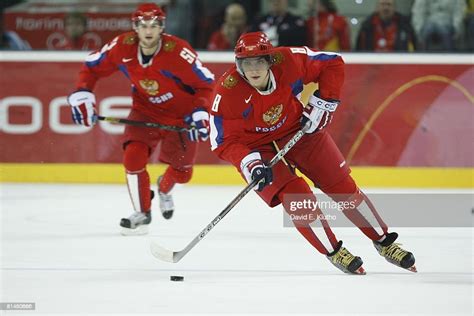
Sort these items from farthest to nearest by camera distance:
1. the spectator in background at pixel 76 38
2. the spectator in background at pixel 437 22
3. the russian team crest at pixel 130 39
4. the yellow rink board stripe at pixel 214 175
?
the spectator in background at pixel 76 38
the spectator in background at pixel 437 22
the yellow rink board stripe at pixel 214 175
the russian team crest at pixel 130 39

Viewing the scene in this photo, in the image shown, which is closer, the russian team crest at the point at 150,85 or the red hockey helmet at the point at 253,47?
the red hockey helmet at the point at 253,47

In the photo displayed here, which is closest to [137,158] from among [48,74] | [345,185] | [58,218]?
[58,218]

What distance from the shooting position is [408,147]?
7602 millimetres

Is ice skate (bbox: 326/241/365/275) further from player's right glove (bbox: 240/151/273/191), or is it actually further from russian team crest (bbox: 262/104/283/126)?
russian team crest (bbox: 262/104/283/126)

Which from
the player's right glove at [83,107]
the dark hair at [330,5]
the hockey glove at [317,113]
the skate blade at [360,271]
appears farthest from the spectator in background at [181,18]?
the skate blade at [360,271]

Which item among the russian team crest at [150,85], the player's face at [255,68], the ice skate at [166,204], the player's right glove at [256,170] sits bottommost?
the ice skate at [166,204]

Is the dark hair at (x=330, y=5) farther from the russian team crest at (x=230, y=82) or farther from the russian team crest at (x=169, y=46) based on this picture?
the russian team crest at (x=230, y=82)

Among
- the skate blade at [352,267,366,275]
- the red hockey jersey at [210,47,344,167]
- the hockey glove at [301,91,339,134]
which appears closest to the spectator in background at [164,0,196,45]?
the red hockey jersey at [210,47,344,167]

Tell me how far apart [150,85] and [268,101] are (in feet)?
5.10

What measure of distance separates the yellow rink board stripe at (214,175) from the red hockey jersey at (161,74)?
189 centimetres

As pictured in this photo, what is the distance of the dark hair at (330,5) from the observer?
7.70 m

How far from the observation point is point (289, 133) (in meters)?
4.46

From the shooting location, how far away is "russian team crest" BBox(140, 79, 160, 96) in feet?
18.5

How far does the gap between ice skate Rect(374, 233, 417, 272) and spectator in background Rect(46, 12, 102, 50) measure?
413 cm
